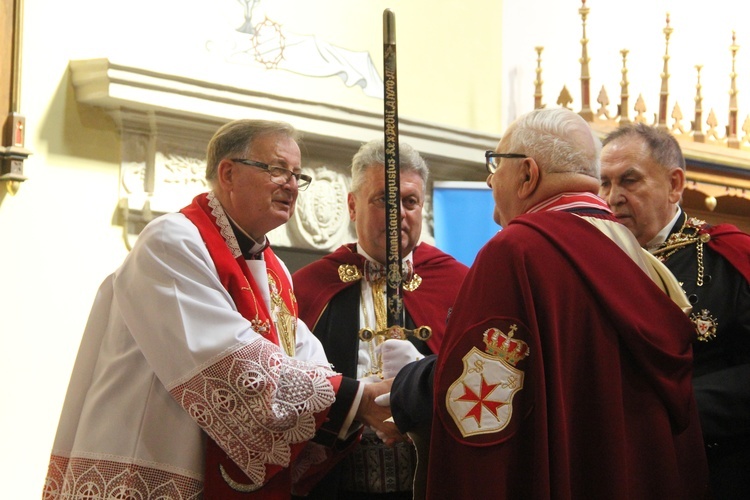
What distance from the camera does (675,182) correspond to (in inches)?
133

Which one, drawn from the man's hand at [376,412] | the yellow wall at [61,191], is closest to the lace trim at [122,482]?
the man's hand at [376,412]

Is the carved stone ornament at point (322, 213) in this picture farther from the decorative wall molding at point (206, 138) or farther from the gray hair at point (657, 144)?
the gray hair at point (657, 144)

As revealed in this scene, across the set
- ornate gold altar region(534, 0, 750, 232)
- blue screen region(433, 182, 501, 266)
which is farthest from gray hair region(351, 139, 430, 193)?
ornate gold altar region(534, 0, 750, 232)

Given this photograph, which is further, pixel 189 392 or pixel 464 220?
pixel 464 220

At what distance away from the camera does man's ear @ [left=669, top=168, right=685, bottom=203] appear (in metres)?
3.38

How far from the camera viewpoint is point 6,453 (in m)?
4.54

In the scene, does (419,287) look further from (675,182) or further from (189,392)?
(189,392)

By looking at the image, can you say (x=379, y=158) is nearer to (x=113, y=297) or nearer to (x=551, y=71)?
(x=113, y=297)

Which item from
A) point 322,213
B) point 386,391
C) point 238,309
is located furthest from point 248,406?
point 322,213

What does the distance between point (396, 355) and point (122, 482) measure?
824mm

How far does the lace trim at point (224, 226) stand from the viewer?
9.92 ft

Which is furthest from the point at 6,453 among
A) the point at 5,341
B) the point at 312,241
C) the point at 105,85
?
the point at 312,241

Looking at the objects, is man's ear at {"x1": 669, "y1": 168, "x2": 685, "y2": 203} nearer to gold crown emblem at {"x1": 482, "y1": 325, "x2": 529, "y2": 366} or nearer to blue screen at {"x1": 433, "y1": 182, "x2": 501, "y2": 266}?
gold crown emblem at {"x1": 482, "y1": 325, "x2": 529, "y2": 366}

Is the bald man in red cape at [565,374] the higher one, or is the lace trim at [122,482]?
the bald man in red cape at [565,374]
